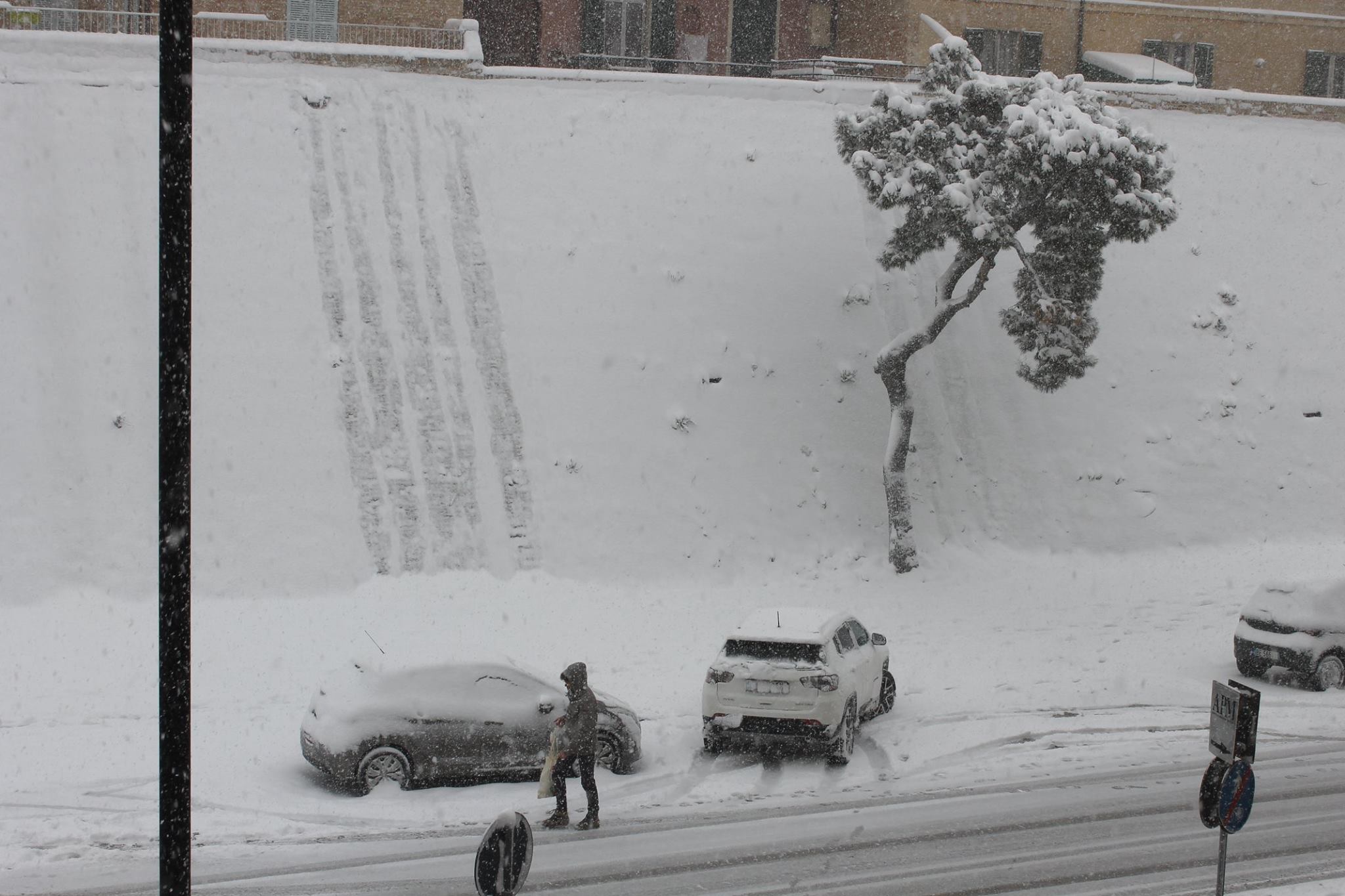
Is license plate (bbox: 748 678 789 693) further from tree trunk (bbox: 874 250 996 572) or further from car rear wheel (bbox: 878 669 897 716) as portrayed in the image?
tree trunk (bbox: 874 250 996 572)

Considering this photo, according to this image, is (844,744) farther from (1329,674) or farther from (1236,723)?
(1329,674)

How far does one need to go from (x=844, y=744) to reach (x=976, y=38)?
29214mm

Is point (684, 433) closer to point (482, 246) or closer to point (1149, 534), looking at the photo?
point (482, 246)

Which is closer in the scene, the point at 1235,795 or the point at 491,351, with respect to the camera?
the point at 1235,795

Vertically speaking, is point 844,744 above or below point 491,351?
below

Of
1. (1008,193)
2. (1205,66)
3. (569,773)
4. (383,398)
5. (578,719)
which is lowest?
(569,773)

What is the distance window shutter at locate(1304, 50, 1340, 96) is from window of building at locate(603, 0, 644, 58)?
20619 mm

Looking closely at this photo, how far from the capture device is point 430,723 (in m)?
12.4

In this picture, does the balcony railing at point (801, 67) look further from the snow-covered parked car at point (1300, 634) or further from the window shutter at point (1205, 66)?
the snow-covered parked car at point (1300, 634)

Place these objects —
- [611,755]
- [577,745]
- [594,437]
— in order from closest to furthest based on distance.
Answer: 1. [577,745]
2. [611,755]
3. [594,437]

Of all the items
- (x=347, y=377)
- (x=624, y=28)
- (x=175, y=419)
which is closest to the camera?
(x=175, y=419)

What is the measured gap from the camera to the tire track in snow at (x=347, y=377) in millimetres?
19922

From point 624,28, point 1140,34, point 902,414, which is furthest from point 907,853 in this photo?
point 1140,34

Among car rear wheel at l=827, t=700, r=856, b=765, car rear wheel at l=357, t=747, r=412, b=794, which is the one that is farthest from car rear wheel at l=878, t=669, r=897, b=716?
car rear wheel at l=357, t=747, r=412, b=794
